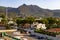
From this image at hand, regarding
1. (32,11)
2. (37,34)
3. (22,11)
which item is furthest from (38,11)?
(37,34)

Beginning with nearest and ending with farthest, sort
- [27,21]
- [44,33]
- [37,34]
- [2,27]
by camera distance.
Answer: [44,33] < [37,34] < [2,27] < [27,21]

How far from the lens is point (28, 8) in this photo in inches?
7047

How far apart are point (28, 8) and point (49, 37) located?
154 meters

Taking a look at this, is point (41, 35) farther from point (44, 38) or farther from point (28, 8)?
point (28, 8)

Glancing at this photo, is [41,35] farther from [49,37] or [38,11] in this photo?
[38,11]

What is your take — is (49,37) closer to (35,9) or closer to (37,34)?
(37,34)

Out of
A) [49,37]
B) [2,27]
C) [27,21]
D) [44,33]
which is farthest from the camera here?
[27,21]

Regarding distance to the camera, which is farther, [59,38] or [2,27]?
[2,27]

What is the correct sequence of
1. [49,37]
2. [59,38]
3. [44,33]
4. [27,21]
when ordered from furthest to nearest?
[27,21] < [44,33] < [49,37] < [59,38]

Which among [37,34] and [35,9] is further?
[35,9]

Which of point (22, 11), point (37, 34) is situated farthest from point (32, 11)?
point (37, 34)

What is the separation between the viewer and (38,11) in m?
179

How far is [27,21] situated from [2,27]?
966 cm

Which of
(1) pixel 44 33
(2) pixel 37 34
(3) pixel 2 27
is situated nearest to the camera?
(1) pixel 44 33
